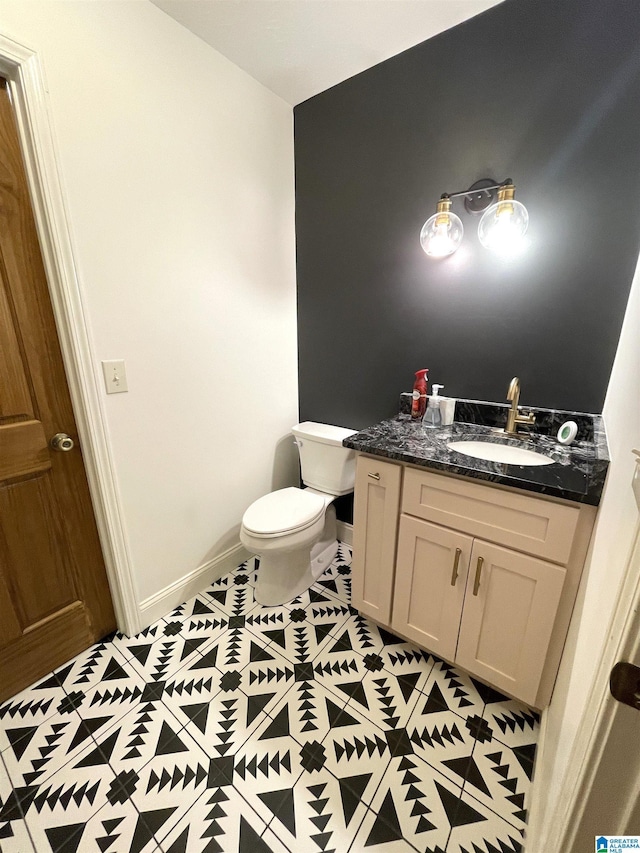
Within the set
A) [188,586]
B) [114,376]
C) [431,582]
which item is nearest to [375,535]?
[431,582]

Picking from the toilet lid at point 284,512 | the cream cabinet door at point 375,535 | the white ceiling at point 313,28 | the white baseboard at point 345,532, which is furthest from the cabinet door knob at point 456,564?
the white ceiling at point 313,28

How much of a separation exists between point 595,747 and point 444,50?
210 centimetres

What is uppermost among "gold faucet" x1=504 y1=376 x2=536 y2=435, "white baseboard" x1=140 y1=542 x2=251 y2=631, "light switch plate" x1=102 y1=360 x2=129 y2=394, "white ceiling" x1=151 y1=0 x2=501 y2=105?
"white ceiling" x1=151 y1=0 x2=501 y2=105

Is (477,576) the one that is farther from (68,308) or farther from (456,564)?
(68,308)

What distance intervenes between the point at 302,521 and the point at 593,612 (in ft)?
3.58

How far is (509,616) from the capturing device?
1.12 meters

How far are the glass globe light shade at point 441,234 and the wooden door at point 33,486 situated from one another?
1394 millimetres

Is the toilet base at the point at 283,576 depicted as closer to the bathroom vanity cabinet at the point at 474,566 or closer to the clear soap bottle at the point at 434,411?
the bathroom vanity cabinet at the point at 474,566

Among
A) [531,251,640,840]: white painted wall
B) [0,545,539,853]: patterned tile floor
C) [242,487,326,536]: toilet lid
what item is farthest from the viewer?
[242,487,326,536]: toilet lid

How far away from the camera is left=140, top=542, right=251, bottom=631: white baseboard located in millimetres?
1560

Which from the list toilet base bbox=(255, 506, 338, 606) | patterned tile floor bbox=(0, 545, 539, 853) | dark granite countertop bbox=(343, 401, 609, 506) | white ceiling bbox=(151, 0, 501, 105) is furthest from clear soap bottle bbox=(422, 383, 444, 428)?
white ceiling bbox=(151, 0, 501, 105)

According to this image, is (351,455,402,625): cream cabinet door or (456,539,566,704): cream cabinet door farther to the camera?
(351,455,402,625): cream cabinet door

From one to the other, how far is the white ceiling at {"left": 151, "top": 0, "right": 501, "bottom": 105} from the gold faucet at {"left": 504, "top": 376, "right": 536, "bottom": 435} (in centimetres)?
134

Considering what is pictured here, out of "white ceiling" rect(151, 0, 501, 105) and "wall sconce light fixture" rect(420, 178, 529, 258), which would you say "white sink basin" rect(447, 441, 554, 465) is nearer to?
"wall sconce light fixture" rect(420, 178, 529, 258)
